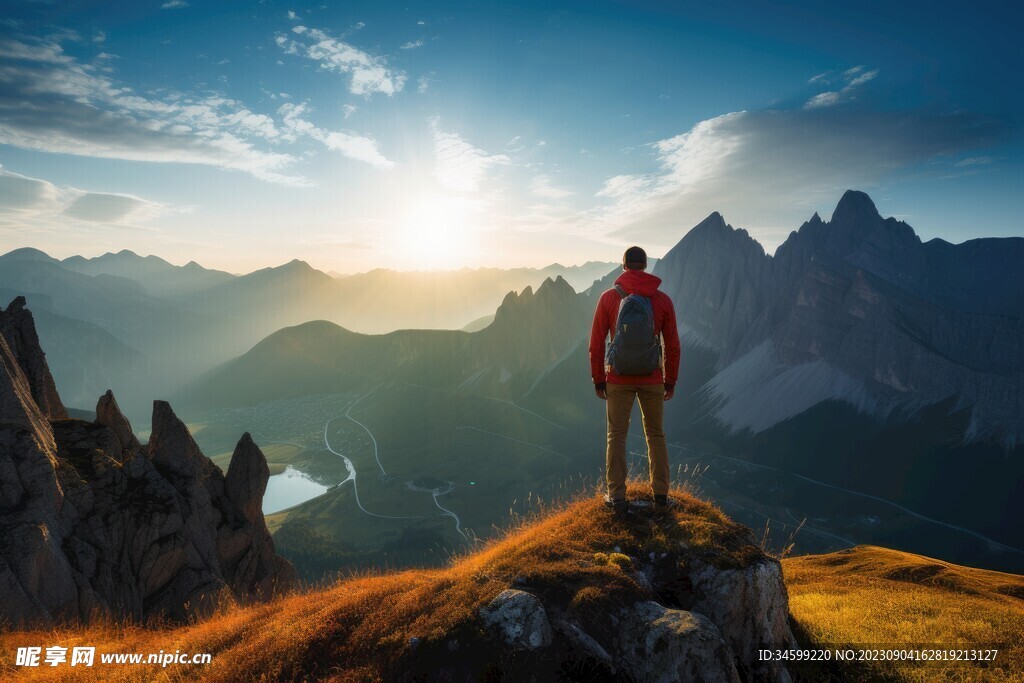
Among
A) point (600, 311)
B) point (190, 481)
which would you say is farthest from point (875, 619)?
point (190, 481)

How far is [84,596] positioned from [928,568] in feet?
144

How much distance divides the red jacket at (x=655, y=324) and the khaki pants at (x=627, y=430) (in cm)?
25

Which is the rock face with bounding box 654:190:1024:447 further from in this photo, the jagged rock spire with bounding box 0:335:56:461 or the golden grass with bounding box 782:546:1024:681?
the jagged rock spire with bounding box 0:335:56:461

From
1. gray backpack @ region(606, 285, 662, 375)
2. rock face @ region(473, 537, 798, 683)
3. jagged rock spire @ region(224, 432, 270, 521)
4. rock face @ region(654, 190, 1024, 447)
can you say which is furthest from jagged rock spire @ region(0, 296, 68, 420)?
rock face @ region(654, 190, 1024, 447)

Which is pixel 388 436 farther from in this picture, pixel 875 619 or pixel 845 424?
pixel 875 619

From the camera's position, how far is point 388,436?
19762 centimetres

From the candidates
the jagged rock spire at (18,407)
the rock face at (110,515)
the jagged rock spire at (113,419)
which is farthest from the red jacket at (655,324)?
the jagged rock spire at (113,419)

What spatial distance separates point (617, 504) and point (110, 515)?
29960 millimetres

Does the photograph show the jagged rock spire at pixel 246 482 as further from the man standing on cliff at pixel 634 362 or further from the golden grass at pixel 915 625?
the golden grass at pixel 915 625

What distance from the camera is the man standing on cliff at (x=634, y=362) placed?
10039 millimetres

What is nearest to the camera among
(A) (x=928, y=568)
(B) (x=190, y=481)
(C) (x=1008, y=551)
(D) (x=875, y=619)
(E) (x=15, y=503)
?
(D) (x=875, y=619)

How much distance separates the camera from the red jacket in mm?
10477

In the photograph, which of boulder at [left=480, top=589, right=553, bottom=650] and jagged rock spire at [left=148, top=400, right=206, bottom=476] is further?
jagged rock spire at [left=148, top=400, right=206, bottom=476]

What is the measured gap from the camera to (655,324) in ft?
33.8
